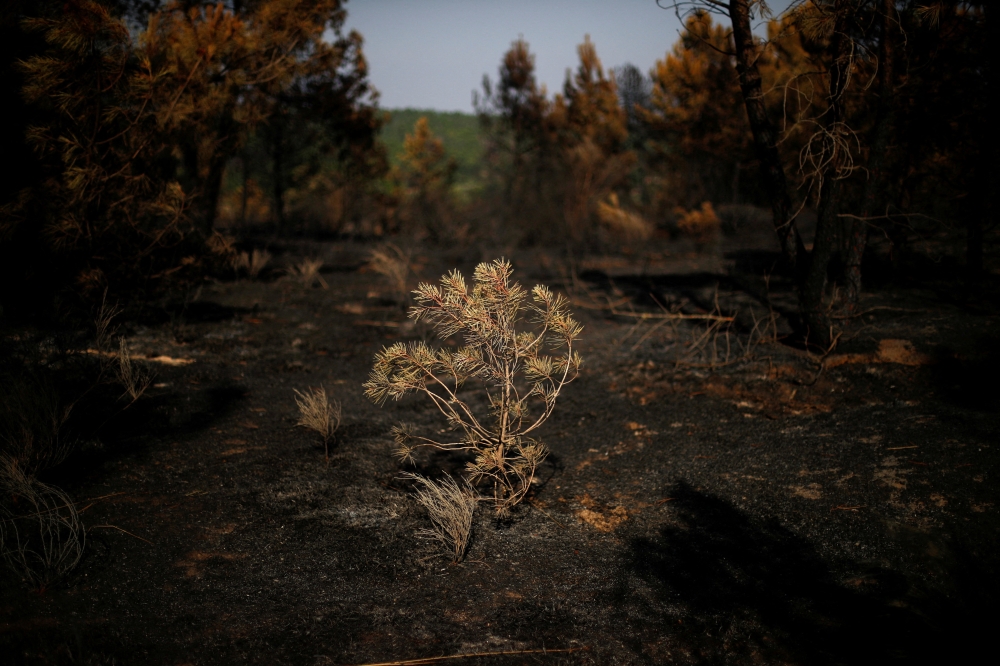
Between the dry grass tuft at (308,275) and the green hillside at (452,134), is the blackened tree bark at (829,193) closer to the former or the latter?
the dry grass tuft at (308,275)

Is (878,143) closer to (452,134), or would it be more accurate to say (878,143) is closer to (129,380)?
(129,380)

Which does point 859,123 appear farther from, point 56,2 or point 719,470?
point 56,2

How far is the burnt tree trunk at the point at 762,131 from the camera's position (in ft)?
15.8

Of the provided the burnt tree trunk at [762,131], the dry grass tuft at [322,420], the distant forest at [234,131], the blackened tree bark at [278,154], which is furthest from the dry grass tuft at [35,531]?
the blackened tree bark at [278,154]

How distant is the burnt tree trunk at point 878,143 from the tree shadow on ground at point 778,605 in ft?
9.93

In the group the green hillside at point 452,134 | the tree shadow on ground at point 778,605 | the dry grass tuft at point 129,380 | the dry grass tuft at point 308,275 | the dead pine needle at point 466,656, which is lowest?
the dead pine needle at point 466,656

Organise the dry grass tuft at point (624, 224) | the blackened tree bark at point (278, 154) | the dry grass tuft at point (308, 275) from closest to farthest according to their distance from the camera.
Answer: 1. the dry grass tuft at point (308, 275)
2. the blackened tree bark at point (278, 154)
3. the dry grass tuft at point (624, 224)

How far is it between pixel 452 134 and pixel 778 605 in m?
66.7

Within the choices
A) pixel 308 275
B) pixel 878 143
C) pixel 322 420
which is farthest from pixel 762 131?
pixel 308 275

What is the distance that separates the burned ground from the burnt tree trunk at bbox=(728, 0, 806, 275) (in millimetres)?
930

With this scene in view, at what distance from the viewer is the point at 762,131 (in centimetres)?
496

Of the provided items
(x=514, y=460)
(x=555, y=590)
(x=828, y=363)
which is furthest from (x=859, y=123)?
(x=555, y=590)

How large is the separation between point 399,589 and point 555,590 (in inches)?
24.9

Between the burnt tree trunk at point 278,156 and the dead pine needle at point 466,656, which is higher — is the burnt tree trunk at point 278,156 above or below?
above
